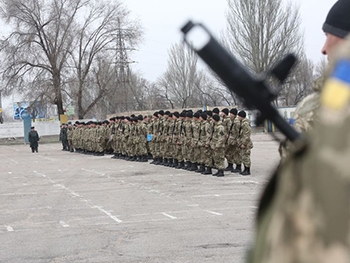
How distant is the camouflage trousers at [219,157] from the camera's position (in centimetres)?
1580

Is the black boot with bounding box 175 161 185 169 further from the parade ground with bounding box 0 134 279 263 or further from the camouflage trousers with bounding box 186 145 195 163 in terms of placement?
the parade ground with bounding box 0 134 279 263

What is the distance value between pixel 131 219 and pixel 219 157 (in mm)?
6774

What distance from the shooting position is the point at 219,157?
15930 millimetres

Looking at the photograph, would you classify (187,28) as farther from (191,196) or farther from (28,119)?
(28,119)

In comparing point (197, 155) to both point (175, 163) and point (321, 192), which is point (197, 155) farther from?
point (321, 192)

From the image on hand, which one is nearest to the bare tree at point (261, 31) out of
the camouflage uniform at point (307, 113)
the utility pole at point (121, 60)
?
the utility pole at point (121, 60)

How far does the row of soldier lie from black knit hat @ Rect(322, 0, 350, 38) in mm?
11218

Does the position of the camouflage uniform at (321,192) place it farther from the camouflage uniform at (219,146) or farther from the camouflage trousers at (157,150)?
the camouflage trousers at (157,150)

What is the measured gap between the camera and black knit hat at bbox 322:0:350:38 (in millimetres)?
1827

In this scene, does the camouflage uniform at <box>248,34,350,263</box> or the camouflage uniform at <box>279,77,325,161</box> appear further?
the camouflage uniform at <box>279,77,325,161</box>

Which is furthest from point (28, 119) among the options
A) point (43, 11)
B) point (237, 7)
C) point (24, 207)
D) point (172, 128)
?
point (24, 207)

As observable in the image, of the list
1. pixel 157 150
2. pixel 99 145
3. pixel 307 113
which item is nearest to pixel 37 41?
pixel 99 145

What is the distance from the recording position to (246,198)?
441 inches

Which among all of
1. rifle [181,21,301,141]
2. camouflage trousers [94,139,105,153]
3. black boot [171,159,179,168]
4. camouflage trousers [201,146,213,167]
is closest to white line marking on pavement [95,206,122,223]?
camouflage trousers [201,146,213,167]
